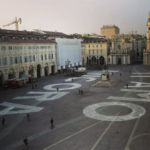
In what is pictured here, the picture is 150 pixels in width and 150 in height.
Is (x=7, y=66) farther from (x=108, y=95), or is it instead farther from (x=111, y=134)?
(x=111, y=134)

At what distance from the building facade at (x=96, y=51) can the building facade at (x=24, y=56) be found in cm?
3975

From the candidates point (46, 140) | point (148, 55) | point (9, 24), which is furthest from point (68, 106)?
point (9, 24)

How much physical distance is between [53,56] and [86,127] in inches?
2349

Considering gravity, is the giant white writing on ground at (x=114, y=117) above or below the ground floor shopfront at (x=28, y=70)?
below

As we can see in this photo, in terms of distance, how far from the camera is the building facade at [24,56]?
59656 mm

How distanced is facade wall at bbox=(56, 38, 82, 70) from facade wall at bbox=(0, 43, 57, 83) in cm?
379

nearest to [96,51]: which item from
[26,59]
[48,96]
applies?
[26,59]

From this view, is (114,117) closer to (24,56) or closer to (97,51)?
(24,56)

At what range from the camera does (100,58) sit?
12112 cm

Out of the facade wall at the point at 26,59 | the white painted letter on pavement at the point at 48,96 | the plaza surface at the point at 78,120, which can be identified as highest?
the facade wall at the point at 26,59

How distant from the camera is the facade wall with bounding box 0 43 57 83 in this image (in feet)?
196

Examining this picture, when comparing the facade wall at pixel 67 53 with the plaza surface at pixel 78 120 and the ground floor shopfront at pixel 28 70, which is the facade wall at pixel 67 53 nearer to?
the ground floor shopfront at pixel 28 70

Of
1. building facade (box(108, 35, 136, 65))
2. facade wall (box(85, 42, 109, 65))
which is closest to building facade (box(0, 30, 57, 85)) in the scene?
facade wall (box(85, 42, 109, 65))

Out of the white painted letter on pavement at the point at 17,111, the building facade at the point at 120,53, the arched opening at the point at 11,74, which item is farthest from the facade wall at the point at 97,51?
the white painted letter on pavement at the point at 17,111
